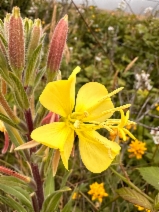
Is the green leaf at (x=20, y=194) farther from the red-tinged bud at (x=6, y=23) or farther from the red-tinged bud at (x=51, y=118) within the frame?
the red-tinged bud at (x=6, y=23)

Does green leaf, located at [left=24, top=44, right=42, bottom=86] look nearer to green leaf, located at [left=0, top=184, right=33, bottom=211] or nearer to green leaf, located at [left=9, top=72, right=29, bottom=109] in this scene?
green leaf, located at [left=9, top=72, right=29, bottom=109]

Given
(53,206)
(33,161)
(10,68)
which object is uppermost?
(10,68)

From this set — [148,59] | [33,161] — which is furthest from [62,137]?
[148,59]

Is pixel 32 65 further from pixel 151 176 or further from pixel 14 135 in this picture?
pixel 151 176

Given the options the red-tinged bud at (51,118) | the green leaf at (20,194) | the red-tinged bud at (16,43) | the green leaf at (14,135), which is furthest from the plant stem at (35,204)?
the red-tinged bud at (16,43)

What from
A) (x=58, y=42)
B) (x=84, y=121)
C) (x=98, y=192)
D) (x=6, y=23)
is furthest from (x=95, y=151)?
(x=98, y=192)

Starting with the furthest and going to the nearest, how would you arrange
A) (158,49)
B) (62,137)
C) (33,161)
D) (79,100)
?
1. (158,49)
2. (33,161)
3. (79,100)
4. (62,137)

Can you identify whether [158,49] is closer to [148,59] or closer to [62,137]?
[148,59]
